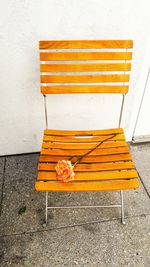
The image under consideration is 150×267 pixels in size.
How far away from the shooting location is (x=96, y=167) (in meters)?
1.58

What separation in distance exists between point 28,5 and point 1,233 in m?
1.60

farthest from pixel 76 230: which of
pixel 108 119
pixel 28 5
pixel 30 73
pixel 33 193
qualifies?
pixel 28 5

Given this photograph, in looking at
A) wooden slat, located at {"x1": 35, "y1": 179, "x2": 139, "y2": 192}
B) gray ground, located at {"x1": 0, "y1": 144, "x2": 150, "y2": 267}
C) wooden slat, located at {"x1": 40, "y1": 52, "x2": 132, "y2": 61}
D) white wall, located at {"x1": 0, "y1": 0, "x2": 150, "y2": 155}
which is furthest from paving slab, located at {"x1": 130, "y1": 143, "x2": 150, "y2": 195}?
wooden slat, located at {"x1": 40, "y1": 52, "x2": 132, "y2": 61}

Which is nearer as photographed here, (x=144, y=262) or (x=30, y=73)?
(x=144, y=262)

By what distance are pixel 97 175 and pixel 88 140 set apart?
35 cm

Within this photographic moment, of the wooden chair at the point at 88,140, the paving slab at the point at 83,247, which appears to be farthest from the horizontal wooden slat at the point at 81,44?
the paving slab at the point at 83,247

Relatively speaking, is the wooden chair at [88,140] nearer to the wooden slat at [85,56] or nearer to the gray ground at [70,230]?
the wooden slat at [85,56]

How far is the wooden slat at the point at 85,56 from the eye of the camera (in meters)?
1.70

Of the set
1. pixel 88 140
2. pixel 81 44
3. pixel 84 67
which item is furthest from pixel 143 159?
pixel 81 44

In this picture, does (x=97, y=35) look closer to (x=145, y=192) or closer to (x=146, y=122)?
(x=146, y=122)

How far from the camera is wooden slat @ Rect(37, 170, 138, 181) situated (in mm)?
1498

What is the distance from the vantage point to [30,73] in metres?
1.94

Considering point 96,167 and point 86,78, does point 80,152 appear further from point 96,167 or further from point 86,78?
point 86,78

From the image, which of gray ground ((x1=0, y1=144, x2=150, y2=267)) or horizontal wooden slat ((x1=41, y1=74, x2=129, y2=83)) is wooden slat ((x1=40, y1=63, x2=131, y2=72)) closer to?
horizontal wooden slat ((x1=41, y1=74, x2=129, y2=83))
